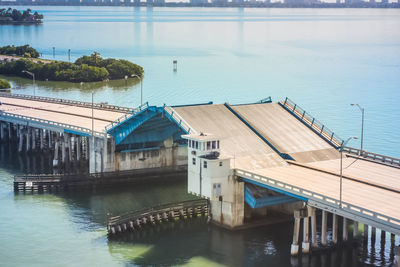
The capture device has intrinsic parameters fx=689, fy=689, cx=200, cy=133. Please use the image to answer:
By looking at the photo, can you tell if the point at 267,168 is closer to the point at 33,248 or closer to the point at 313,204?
the point at 313,204

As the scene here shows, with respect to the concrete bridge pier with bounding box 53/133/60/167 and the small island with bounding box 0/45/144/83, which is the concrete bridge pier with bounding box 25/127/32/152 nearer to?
the concrete bridge pier with bounding box 53/133/60/167

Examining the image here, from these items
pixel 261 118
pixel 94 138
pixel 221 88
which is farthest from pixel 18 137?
pixel 221 88

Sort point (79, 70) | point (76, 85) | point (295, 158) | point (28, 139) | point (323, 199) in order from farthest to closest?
point (79, 70) → point (76, 85) → point (28, 139) → point (295, 158) → point (323, 199)

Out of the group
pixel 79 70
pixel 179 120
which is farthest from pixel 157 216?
pixel 79 70

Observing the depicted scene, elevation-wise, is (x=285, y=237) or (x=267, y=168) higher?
(x=267, y=168)

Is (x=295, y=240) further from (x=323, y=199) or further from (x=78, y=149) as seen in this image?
(x=78, y=149)
